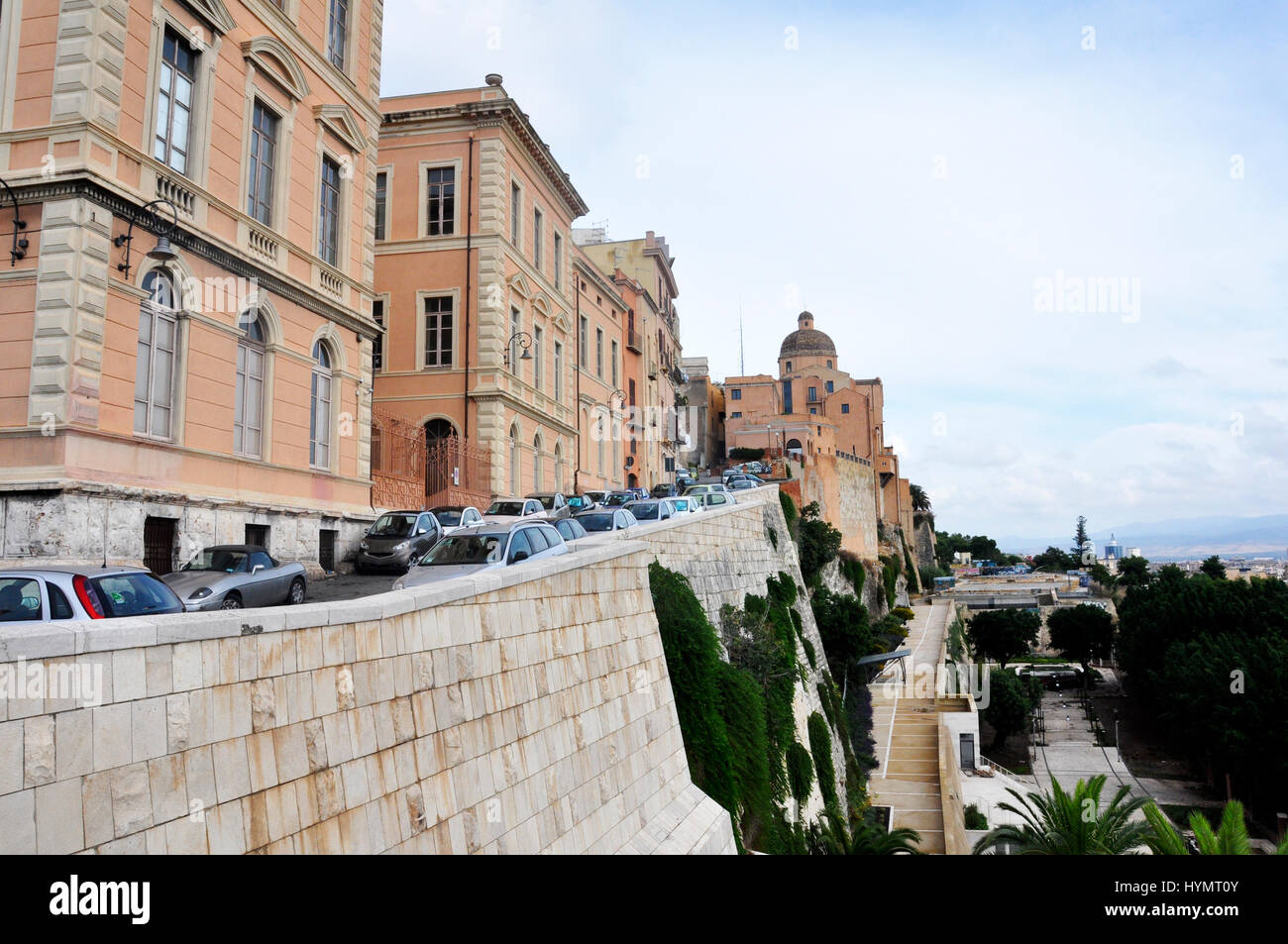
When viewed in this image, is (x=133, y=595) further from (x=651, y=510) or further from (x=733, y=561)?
(x=651, y=510)

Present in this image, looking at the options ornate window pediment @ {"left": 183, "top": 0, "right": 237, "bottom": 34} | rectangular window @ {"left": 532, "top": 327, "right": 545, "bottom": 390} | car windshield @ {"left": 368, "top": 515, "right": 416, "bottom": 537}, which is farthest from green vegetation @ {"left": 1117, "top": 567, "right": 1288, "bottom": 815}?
ornate window pediment @ {"left": 183, "top": 0, "right": 237, "bottom": 34}

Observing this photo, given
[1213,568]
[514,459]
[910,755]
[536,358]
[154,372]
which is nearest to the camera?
[154,372]

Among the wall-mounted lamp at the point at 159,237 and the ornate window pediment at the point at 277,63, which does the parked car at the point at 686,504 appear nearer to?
the ornate window pediment at the point at 277,63

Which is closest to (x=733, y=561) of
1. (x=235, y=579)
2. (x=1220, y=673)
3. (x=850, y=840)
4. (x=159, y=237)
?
(x=850, y=840)

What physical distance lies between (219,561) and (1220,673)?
143ft

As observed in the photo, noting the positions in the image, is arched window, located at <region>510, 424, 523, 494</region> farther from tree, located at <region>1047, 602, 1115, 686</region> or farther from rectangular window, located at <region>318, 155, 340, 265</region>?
tree, located at <region>1047, 602, 1115, 686</region>

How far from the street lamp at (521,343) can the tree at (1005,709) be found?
1347 inches

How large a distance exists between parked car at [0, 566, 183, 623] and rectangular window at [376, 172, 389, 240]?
2857 centimetres

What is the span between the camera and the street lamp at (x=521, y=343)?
1390 inches

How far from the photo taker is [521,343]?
3678 centimetres

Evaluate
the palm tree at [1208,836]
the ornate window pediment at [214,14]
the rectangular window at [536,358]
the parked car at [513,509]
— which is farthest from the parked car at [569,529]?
the rectangular window at [536,358]

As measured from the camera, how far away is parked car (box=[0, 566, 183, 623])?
8469mm

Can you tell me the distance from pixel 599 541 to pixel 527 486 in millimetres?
22071
